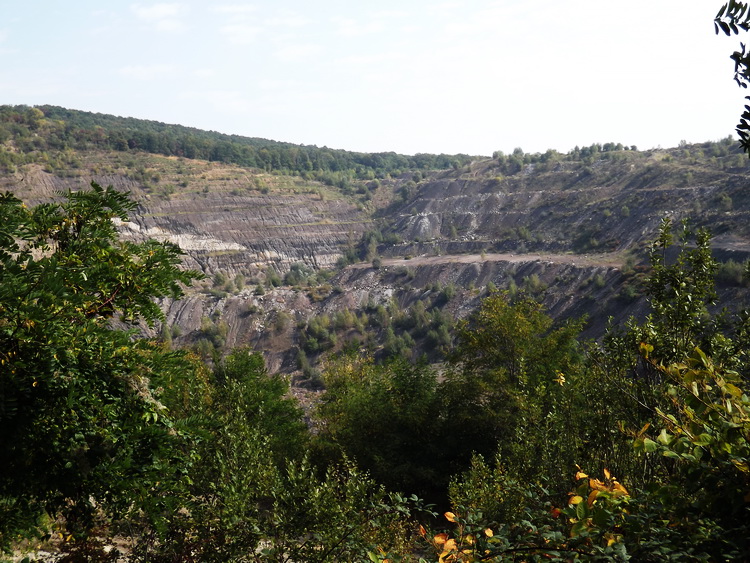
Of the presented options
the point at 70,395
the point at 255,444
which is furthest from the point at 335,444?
the point at 70,395

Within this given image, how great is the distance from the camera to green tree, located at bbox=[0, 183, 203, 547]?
174 inches

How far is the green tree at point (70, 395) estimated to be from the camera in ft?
14.5

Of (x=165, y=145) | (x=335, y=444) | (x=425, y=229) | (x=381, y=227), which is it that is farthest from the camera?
(x=165, y=145)

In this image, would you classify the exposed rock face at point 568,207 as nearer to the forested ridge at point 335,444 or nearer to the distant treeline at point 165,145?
the distant treeline at point 165,145

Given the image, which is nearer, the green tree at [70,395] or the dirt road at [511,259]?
the green tree at [70,395]

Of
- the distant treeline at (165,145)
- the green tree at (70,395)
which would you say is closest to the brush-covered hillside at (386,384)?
the green tree at (70,395)

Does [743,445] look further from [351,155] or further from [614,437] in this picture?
[351,155]

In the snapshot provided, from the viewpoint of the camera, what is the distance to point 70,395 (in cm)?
424

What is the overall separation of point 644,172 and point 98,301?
257ft

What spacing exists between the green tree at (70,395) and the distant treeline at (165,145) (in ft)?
316

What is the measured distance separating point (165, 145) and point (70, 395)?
107m

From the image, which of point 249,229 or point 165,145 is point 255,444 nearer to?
point 249,229

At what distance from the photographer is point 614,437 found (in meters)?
6.87

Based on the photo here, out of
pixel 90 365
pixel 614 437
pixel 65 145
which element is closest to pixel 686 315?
pixel 614 437
